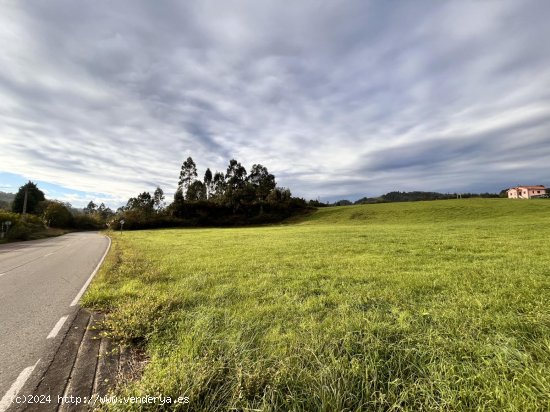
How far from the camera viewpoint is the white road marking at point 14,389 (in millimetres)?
3514

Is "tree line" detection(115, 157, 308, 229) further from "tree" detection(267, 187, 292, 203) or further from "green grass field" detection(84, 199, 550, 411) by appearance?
"green grass field" detection(84, 199, 550, 411)

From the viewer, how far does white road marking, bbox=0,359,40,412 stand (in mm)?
3514

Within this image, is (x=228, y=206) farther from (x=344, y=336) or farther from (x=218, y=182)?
(x=344, y=336)

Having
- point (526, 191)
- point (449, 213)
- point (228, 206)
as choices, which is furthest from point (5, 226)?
point (526, 191)

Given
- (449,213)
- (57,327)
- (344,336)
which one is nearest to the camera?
(344,336)

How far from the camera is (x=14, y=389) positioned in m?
3.80

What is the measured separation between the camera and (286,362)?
12.9 feet

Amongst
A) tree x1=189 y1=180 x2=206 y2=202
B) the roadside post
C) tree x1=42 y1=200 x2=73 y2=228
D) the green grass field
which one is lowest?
the green grass field

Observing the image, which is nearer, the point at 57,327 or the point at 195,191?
the point at 57,327

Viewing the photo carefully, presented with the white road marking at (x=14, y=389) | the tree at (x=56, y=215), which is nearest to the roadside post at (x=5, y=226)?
the tree at (x=56, y=215)

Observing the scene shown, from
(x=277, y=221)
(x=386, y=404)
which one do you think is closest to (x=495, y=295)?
(x=386, y=404)

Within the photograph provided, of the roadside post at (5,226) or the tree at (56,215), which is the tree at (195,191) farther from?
the roadside post at (5,226)

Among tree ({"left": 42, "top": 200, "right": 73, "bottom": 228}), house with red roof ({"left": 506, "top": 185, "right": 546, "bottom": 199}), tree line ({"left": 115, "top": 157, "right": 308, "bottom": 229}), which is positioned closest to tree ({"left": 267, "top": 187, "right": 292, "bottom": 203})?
tree line ({"left": 115, "top": 157, "right": 308, "bottom": 229})

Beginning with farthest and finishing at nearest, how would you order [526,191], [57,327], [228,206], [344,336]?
[526,191]
[228,206]
[57,327]
[344,336]
